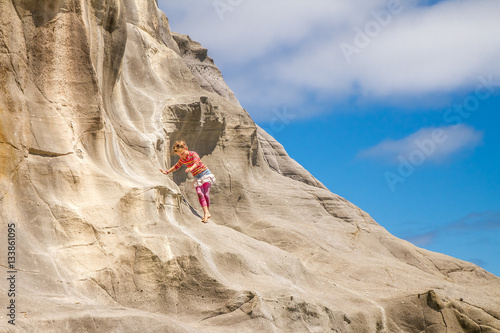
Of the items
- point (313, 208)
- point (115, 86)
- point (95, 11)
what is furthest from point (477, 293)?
point (95, 11)

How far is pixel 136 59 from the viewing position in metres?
17.9

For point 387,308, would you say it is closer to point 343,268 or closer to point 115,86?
point 343,268

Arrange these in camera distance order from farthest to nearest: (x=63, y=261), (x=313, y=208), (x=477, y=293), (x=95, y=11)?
(x=313, y=208), (x=477, y=293), (x=95, y=11), (x=63, y=261)

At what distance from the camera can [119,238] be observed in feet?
38.6

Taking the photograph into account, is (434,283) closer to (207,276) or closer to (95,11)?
(207,276)

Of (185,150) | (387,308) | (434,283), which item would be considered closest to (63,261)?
(185,150)

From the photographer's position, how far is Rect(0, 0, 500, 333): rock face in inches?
424

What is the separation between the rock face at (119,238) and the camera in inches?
424

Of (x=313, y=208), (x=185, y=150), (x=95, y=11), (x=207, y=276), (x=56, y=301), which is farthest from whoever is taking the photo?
(x=313, y=208)

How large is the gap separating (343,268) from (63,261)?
25.4 feet

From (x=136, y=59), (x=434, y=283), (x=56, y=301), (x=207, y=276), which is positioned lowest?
(x=56, y=301)

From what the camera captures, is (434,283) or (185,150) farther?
(434,283)

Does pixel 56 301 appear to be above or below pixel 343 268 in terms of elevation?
below

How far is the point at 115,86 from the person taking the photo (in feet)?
50.6
